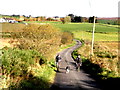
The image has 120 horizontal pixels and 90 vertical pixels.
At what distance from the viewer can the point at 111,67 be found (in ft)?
49.4

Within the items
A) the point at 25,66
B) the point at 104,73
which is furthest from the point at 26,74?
the point at 104,73

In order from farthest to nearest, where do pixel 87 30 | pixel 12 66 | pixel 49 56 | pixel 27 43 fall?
pixel 87 30 < pixel 49 56 < pixel 27 43 < pixel 12 66

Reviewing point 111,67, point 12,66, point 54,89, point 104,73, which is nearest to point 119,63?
point 111,67

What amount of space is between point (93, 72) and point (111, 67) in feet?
5.24

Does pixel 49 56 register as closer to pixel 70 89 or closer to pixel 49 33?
pixel 49 33

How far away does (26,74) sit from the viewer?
10.2 metres

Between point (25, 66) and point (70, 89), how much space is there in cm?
296

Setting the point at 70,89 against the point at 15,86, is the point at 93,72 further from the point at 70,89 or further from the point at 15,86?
the point at 15,86

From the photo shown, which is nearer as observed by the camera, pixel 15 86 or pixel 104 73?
pixel 15 86

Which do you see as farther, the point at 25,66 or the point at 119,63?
the point at 119,63

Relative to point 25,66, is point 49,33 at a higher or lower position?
higher

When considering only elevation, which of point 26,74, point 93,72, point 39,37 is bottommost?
point 93,72

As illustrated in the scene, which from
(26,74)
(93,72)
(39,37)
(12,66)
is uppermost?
(39,37)

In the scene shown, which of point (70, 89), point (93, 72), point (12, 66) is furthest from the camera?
point (93, 72)
